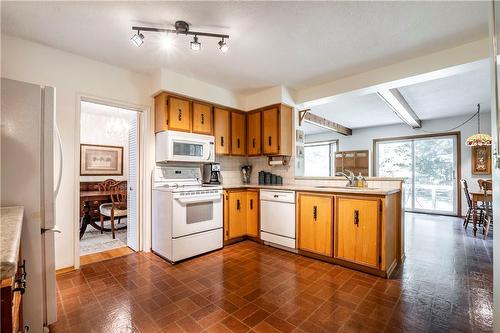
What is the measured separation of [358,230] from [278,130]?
1.87 meters

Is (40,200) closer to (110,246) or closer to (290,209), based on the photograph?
(110,246)

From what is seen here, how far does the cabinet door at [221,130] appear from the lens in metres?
3.69

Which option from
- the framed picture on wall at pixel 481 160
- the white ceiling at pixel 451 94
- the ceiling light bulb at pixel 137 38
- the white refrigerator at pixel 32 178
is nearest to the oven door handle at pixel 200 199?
the white refrigerator at pixel 32 178

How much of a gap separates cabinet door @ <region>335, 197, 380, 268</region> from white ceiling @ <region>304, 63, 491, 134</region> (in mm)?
1799

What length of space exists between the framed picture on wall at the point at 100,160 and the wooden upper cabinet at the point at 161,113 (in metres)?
3.07

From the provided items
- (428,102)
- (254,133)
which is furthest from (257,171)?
(428,102)

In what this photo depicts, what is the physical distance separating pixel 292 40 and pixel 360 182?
1986 millimetres

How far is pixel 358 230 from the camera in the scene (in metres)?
2.52

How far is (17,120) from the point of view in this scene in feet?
4.59

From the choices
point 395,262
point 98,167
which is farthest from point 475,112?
point 98,167

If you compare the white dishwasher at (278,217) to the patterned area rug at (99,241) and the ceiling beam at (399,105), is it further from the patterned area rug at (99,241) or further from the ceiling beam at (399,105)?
the ceiling beam at (399,105)

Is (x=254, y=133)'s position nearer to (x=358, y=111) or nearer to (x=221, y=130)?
(x=221, y=130)

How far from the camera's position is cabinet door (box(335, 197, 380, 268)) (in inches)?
94.9

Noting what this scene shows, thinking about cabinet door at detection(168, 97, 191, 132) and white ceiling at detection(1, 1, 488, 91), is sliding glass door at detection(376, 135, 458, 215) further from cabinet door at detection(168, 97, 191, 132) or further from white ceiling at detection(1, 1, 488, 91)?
cabinet door at detection(168, 97, 191, 132)
